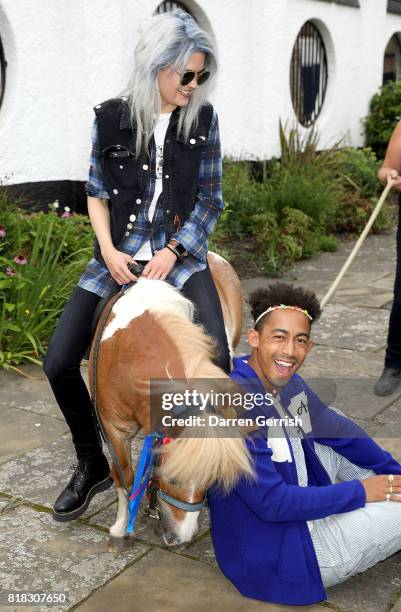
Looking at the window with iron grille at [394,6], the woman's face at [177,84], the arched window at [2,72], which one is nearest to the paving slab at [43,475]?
the woman's face at [177,84]

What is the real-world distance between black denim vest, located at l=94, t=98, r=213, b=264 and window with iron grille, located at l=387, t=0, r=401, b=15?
12.6 meters

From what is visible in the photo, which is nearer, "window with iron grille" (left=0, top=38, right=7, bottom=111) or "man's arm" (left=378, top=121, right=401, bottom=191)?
"man's arm" (left=378, top=121, right=401, bottom=191)

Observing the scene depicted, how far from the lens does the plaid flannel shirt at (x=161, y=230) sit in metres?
3.17

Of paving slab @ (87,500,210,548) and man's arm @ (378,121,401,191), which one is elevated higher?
man's arm @ (378,121,401,191)

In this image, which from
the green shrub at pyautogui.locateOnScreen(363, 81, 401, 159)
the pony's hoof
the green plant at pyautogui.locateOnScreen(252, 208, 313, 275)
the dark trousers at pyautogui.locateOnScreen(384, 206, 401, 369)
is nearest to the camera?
the pony's hoof

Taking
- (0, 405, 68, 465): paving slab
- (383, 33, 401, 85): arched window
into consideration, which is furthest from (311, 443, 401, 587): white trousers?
(383, 33, 401, 85): arched window

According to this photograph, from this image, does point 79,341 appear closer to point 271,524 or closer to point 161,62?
point 271,524

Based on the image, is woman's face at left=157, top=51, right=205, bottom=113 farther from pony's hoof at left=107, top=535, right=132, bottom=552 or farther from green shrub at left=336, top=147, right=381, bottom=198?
green shrub at left=336, top=147, right=381, bottom=198

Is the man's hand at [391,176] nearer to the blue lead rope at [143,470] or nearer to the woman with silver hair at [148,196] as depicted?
the woman with silver hair at [148,196]

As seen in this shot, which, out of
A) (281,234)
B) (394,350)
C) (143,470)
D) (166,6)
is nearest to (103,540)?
(143,470)

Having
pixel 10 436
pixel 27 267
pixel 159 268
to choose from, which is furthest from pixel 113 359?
pixel 27 267

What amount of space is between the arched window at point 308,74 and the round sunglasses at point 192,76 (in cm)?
911

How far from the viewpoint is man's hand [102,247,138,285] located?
3051mm

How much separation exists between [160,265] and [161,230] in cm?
21
